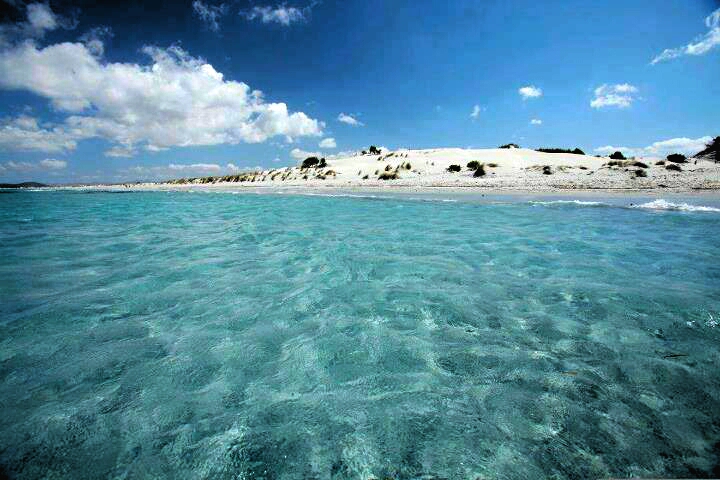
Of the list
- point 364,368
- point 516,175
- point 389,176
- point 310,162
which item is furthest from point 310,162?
point 364,368

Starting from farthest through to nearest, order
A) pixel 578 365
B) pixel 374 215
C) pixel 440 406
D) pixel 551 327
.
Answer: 1. pixel 374 215
2. pixel 551 327
3. pixel 578 365
4. pixel 440 406

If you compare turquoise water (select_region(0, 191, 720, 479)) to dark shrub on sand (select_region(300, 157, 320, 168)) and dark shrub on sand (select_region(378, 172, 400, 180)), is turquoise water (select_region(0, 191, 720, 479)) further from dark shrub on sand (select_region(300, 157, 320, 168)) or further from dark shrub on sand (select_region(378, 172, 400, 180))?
dark shrub on sand (select_region(300, 157, 320, 168))

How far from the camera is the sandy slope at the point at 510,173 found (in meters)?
17.0

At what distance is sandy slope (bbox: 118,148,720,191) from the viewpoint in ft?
55.7

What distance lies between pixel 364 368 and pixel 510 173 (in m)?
23.5

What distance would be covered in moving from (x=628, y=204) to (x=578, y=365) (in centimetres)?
1290

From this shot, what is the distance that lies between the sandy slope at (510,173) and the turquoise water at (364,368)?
14985mm

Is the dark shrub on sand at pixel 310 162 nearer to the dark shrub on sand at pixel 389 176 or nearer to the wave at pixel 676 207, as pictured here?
the dark shrub on sand at pixel 389 176

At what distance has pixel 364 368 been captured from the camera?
8.22 feet

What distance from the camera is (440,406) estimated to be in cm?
208

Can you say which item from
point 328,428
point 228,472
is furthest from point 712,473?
point 228,472

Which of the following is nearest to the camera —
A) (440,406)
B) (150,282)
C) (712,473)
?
(712,473)

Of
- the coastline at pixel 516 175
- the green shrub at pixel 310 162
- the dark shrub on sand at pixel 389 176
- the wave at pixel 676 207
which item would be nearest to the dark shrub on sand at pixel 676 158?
the coastline at pixel 516 175

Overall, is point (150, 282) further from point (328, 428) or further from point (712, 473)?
point (712, 473)
